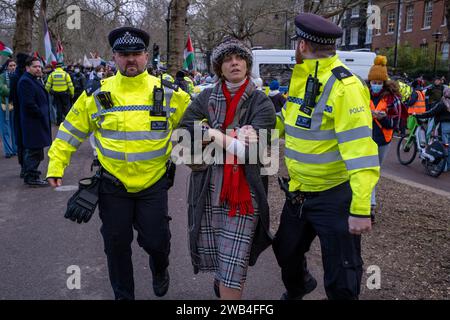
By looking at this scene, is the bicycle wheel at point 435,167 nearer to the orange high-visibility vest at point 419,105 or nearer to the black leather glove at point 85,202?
the orange high-visibility vest at point 419,105

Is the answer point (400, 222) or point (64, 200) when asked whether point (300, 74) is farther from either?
point (64, 200)

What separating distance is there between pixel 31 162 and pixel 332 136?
19.8ft

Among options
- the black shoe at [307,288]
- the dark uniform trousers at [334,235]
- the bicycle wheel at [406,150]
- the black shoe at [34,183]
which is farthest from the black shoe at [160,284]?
the bicycle wheel at [406,150]

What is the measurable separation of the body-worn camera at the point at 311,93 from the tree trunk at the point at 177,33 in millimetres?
11703

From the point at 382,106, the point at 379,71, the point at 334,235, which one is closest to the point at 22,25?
the point at 379,71

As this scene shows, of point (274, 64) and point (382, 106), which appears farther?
point (274, 64)

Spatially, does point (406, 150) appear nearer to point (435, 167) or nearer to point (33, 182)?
point (435, 167)

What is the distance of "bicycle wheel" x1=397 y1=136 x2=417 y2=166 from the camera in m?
10.2

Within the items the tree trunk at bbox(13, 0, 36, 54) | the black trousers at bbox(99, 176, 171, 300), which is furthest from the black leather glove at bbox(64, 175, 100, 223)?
the tree trunk at bbox(13, 0, 36, 54)

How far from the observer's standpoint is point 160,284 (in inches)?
144

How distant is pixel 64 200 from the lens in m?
6.72

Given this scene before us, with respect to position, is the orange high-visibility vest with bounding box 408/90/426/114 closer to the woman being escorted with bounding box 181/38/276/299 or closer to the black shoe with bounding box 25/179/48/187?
the black shoe with bounding box 25/179/48/187

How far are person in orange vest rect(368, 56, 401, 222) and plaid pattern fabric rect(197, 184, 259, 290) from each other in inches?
122
